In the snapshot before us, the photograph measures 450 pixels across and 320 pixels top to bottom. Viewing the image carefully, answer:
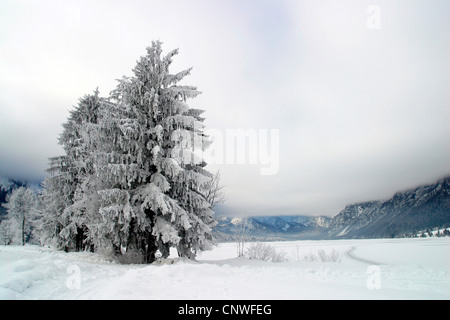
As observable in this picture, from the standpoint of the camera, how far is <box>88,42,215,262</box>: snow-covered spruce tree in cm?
1223

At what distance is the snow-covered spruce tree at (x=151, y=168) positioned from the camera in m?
12.2

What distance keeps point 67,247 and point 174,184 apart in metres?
14.9

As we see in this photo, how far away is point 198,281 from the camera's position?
24.3 ft

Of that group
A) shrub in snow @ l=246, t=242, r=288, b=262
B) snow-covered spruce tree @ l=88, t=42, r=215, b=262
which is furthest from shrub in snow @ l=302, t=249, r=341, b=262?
snow-covered spruce tree @ l=88, t=42, r=215, b=262

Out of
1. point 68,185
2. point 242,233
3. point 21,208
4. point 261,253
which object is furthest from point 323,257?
point 21,208

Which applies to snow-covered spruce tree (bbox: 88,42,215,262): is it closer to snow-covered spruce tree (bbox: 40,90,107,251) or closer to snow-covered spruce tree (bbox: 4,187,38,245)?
snow-covered spruce tree (bbox: 40,90,107,251)

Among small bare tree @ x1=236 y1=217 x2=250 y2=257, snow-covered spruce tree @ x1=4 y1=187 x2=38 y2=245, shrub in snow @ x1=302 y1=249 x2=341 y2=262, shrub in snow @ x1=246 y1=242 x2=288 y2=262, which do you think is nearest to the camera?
shrub in snow @ x1=246 y1=242 x2=288 y2=262

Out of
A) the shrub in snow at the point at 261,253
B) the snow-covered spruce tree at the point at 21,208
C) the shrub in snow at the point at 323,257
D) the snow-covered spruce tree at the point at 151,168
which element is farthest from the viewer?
the snow-covered spruce tree at the point at 21,208

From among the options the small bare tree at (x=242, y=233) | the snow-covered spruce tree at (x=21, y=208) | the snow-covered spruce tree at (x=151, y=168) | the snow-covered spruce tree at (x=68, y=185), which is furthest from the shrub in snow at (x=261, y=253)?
the snow-covered spruce tree at (x=21, y=208)

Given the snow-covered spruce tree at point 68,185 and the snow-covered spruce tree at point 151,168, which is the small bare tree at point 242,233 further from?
the snow-covered spruce tree at point 68,185

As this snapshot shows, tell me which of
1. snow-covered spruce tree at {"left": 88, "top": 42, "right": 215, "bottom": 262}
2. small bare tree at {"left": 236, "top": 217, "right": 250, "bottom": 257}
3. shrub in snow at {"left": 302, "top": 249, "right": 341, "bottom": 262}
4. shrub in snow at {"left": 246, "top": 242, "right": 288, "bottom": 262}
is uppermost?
snow-covered spruce tree at {"left": 88, "top": 42, "right": 215, "bottom": 262}

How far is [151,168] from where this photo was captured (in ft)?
46.0
